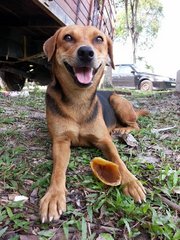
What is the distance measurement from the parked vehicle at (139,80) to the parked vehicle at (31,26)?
470 inches

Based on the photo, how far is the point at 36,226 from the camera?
6.47ft

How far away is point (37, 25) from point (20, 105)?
1.93 metres

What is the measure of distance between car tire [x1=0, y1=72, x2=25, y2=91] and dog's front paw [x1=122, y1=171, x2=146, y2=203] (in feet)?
24.3

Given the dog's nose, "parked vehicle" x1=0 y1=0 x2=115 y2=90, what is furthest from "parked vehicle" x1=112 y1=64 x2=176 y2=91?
the dog's nose

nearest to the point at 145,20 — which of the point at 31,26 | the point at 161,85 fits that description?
the point at 161,85

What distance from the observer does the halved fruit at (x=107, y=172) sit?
95.8 inches

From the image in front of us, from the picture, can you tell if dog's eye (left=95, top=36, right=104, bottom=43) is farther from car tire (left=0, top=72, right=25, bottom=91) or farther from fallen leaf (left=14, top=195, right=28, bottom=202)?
car tire (left=0, top=72, right=25, bottom=91)

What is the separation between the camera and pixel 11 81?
9.46 m

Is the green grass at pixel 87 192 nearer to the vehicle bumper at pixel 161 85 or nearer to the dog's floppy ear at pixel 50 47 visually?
the dog's floppy ear at pixel 50 47

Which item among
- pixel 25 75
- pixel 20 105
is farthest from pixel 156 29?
pixel 20 105

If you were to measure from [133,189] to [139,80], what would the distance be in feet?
62.5

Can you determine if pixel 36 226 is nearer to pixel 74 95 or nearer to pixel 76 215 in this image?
pixel 76 215

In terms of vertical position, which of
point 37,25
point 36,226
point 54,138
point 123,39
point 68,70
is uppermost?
point 123,39

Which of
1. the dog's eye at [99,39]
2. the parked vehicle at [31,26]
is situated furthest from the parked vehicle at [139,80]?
the dog's eye at [99,39]
